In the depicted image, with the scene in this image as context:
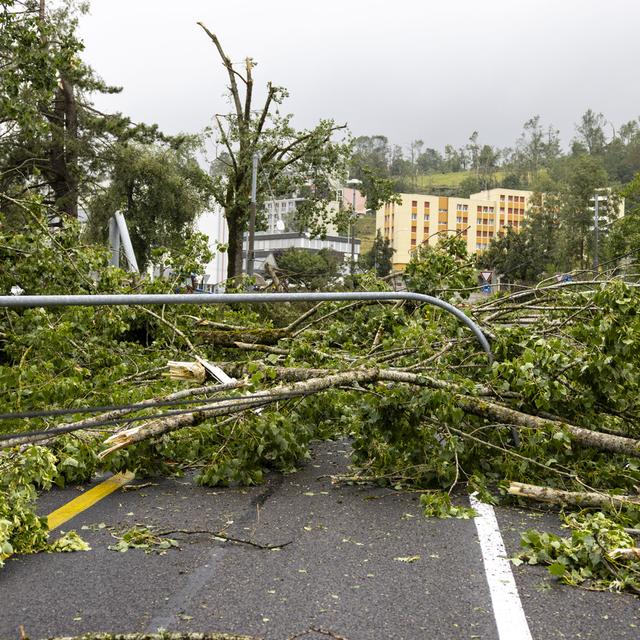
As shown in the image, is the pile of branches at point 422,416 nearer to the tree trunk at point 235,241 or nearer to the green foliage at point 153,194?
the tree trunk at point 235,241

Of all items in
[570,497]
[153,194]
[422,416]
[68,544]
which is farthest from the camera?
[153,194]

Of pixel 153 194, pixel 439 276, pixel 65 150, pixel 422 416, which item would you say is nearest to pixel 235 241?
pixel 153 194

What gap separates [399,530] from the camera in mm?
4766

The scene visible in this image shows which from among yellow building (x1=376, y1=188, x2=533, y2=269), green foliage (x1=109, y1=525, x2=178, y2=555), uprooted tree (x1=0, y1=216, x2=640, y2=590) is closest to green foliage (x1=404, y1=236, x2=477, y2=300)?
uprooted tree (x1=0, y1=216, x2=640, y2=590)

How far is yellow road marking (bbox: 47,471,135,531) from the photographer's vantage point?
490 cm

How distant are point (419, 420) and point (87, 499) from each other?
2.29m

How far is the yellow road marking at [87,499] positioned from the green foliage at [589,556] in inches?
101

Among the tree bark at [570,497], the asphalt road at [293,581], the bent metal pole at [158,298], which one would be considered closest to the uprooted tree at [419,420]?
the tree bark at [570,497]

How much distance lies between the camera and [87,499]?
5395mm

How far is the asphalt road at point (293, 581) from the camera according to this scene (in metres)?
3.31

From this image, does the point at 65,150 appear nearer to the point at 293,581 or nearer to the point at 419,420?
the point at 419,420

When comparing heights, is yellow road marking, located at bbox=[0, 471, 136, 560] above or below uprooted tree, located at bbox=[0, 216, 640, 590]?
below

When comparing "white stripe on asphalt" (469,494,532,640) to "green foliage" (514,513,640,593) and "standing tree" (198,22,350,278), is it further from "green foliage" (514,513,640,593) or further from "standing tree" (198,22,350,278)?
"standing tree" (198,22,350,278)

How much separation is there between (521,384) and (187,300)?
2944 millimetres
